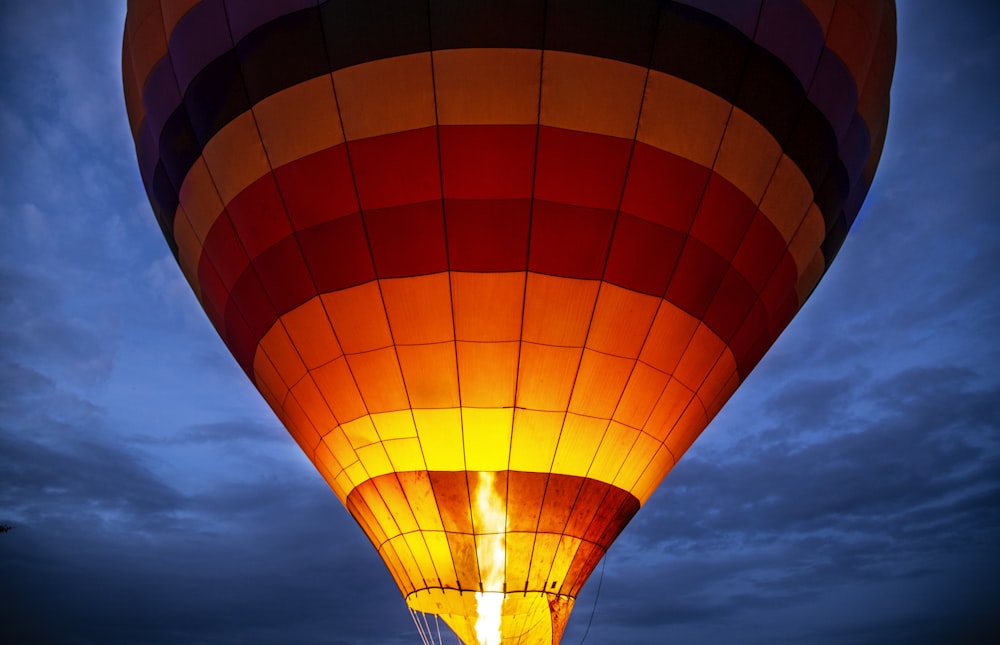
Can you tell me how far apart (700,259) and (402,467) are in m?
2.47

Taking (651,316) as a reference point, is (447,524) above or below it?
below

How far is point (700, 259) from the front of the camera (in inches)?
211

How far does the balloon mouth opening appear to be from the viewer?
17.5ft

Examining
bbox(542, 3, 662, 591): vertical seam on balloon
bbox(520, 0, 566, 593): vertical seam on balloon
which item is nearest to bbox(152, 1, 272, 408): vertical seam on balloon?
bbox(520, 0, 566, 593): vertical seam on balloon

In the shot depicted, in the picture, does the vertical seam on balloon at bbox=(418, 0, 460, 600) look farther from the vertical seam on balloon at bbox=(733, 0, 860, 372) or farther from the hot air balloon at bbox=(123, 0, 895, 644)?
the vertical seam on balloon at bbox=(733, 0, 860, 372)

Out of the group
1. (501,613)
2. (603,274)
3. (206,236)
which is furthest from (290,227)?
(501,613)

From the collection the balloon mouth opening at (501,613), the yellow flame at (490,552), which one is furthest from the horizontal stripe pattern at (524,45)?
the balloon mouth opening at (501,613)

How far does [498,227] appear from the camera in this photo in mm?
5023

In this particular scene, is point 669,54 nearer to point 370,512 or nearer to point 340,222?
point 340,222

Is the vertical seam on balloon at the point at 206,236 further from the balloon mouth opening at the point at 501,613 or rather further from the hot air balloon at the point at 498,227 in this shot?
the balloon mouth opening at the point at 501,613

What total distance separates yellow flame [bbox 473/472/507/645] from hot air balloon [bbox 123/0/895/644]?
2cm

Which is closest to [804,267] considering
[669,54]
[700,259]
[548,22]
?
[700,259]

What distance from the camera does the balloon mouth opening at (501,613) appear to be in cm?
534

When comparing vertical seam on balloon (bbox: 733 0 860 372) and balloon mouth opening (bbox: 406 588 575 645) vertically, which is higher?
vertical seam on balloon (bbox: 733 0 860 372)
